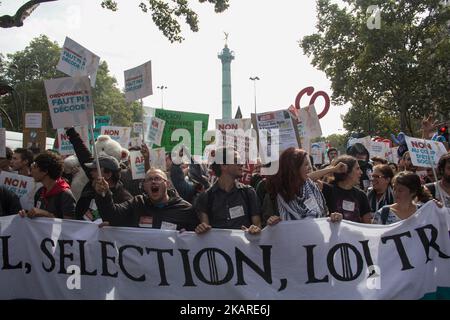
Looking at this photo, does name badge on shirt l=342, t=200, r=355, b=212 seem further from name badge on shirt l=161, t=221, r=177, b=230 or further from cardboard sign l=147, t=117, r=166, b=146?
cardboard sign l=147, t=117, r=166, b=146

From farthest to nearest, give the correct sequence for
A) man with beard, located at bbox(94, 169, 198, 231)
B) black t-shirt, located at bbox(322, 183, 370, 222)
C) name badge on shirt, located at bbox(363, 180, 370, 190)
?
Answer: name badge on shirt, located at bbox(363, 180, 370, 190), black t-shirt, located at bbox(322, 183, 370, 222), man with beard, located at bbox(94, 169, 198, 231)

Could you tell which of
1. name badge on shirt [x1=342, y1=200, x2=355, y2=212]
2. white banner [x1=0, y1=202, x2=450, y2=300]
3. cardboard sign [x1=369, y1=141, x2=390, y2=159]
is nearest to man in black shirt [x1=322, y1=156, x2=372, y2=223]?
name badge on shirt [x1=342, y1=200, x2=355, y2=212]

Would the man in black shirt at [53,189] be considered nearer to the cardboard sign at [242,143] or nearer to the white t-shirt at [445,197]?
the cardboard sign at [242,143]

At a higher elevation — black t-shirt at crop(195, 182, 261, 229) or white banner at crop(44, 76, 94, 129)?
white banner at crop(44, 76, 94, 129)

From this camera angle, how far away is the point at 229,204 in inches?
166

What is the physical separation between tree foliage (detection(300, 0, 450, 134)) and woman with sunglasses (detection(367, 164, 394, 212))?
885 inches

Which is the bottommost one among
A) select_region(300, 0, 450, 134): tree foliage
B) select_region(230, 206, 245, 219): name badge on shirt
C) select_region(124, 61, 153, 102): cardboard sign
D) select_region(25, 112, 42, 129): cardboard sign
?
select_region(230, 206, 245, 219): name badge on shirt

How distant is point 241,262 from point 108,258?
1.11 metres

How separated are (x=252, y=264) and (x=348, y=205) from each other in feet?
3.59

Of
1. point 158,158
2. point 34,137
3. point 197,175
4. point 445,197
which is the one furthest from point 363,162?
point 34,137

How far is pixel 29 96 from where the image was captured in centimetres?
4619

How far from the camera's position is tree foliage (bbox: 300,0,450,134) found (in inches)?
1061

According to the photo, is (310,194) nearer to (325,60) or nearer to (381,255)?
(381,255)
